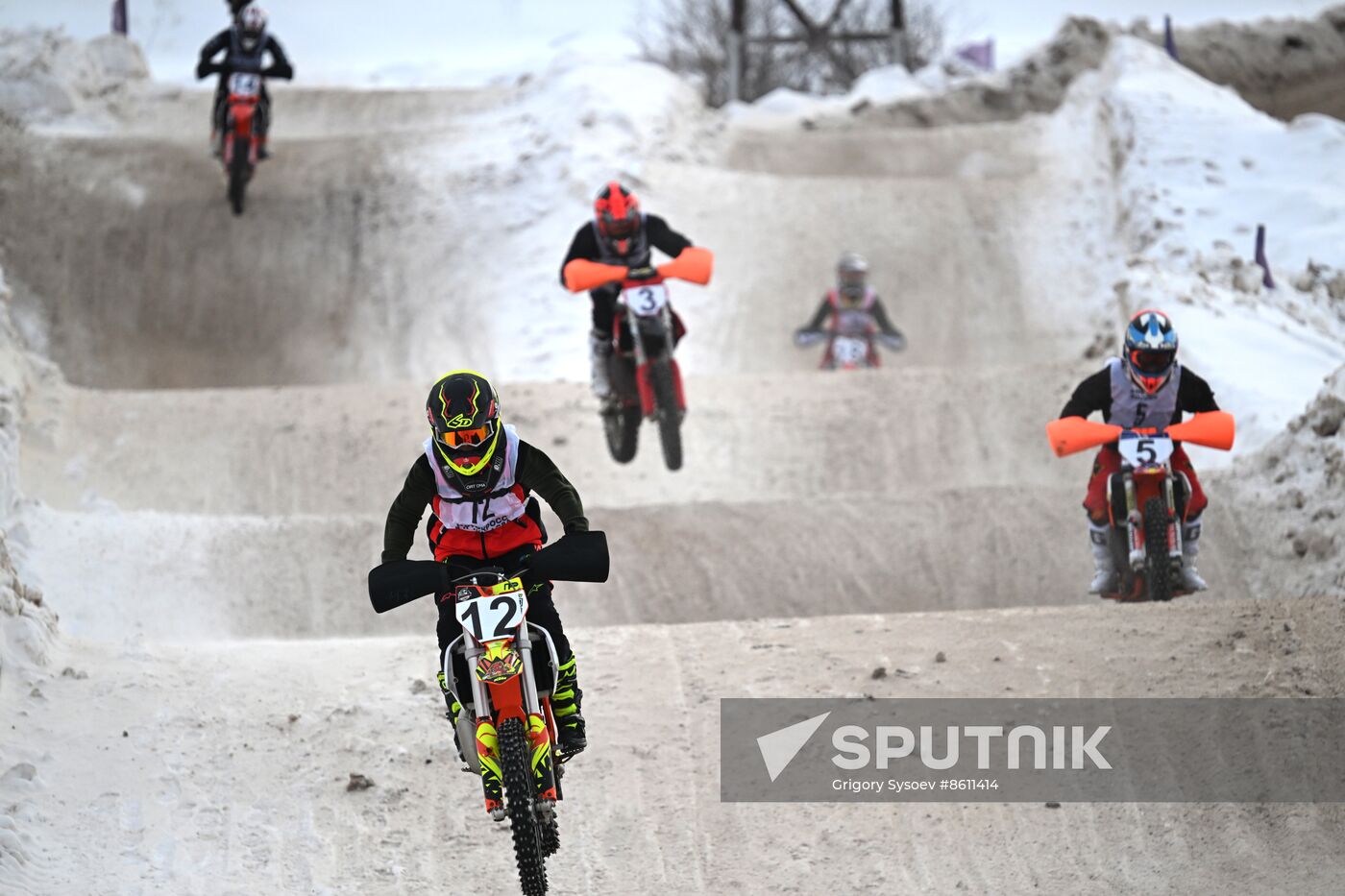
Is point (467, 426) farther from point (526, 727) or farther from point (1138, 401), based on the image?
point (1138, 401)

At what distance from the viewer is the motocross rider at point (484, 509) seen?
6305 mm

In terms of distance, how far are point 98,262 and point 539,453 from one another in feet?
62.2

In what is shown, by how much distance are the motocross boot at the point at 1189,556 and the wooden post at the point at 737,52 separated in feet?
89.6

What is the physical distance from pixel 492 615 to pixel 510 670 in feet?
0.72

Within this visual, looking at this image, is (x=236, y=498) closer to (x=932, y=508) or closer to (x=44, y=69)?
(x=932, y=508)

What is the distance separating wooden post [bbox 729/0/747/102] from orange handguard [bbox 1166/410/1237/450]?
27.5 metres

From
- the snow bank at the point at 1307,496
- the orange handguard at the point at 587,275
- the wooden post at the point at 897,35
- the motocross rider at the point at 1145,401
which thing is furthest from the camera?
the wooden post at the point at 897,35

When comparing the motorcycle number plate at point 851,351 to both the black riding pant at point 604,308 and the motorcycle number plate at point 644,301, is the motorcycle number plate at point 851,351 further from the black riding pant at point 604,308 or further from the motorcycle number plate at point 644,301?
the motorcycle number plate at point 644,301

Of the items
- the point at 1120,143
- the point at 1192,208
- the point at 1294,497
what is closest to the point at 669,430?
the point at 1294,497

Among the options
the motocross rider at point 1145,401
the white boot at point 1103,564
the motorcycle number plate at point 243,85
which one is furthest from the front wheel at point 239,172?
the white boot at point 1103,564

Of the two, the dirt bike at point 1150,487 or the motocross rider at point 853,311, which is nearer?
the dirt bike at point 1150,487

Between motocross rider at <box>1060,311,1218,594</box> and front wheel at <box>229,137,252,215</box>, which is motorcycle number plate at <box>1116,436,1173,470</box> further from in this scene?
front wheel at <box>229,137,252,215</box>

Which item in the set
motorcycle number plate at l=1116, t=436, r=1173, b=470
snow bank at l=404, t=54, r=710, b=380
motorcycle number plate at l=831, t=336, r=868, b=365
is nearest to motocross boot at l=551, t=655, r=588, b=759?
motorcycle number plate at l=1116, t=436, r=1173, b=470

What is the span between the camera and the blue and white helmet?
10.0 m
